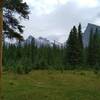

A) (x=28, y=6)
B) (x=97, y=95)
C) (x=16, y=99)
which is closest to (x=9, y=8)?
(x=28, y=6)

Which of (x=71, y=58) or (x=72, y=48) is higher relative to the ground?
(x=72, y=48)

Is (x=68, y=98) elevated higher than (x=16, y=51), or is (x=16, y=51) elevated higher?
(x=16, y=51)

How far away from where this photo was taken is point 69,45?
271 ft

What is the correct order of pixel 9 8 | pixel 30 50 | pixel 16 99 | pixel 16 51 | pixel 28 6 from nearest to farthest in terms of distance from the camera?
pixel 16 99 < pixel 9 8 < pixel 28 6 < pixel 16 51 < pixel 30 50

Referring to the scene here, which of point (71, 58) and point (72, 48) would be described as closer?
point (72, 48)

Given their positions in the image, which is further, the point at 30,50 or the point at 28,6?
the point at 30,50

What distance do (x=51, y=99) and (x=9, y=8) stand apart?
Answer: 20.2 ft

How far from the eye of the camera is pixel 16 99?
67.6ft

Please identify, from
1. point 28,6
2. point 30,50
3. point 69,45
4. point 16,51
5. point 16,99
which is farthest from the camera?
point 30,50

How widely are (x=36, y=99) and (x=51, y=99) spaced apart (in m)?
0.83

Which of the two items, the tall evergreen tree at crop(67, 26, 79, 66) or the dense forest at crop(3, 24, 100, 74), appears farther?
the tall evergreen tree at crop(67, 26, 79, 66)

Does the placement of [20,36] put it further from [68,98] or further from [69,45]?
[69,45]

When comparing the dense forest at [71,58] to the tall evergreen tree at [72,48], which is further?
the tall evergreen tree at [72,48]

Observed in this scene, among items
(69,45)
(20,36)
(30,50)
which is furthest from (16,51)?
(20,36)
